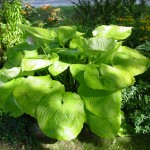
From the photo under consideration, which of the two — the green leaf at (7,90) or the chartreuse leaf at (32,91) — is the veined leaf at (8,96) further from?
the chartreuse leaf at (32,91)

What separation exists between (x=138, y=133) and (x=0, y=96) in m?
1.54

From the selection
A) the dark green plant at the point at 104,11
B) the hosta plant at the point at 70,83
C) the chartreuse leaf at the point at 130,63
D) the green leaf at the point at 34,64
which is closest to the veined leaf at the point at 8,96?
the hosta plant at the point at 70,83

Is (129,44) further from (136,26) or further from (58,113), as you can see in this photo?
(58,113)

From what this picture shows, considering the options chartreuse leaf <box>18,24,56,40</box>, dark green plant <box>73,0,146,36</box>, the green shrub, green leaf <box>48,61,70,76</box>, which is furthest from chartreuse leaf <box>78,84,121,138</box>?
the green shrub

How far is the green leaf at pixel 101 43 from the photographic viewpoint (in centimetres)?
376

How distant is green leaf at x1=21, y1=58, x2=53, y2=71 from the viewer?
3.46 m

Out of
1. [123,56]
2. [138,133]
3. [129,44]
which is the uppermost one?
[123,56]

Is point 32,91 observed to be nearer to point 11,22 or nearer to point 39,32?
point 39,32

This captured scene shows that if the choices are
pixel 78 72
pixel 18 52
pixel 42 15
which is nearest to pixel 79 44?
pixel 78 72

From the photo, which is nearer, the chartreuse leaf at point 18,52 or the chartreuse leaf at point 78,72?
the chartreuse leaf at point 78,72

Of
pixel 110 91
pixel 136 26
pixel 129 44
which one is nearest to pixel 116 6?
pixel 136 26

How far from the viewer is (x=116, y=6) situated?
7.54 meters

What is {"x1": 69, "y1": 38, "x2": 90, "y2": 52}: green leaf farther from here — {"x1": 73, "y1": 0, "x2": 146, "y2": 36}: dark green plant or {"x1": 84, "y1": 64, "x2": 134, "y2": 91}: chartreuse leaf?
{"x1": 73, "y1": 0, "x2": 146, "y2": 36}: dark green plant

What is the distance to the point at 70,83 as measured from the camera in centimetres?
399
